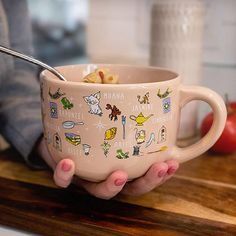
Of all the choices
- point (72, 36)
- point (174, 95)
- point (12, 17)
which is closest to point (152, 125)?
point (174, 95)

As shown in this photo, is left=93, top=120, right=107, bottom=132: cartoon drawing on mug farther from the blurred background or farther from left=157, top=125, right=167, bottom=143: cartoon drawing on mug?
the blurred background

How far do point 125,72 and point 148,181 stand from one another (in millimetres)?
139

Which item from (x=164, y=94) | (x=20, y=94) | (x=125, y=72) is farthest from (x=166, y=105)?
(x=20, y=94)

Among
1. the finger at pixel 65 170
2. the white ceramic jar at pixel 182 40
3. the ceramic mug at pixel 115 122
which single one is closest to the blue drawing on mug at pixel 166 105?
the ceramic mug at pixel 115 122

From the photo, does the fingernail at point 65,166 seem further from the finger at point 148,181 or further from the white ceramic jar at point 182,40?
the white ceramic jar at point 182,40

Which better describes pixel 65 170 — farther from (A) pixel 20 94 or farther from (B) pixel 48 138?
(A) pixel 20 94

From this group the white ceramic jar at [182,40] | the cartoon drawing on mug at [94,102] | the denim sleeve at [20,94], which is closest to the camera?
the cartoon drawing on mug at [94,102]

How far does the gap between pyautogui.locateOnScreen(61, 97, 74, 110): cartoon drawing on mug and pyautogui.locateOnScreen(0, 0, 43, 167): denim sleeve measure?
0.48ft

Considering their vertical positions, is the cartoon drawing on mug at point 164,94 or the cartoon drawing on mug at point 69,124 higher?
the cartoon drawing on mug at point 164,94

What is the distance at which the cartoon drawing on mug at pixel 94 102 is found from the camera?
13.3 inches

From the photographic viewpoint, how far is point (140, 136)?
0.35 metres

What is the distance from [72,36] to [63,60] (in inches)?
11.7

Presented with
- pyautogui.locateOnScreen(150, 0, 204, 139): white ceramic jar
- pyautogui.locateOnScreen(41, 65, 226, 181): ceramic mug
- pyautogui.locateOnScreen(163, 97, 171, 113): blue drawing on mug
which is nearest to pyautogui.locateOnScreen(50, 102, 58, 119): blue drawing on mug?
pyautogui.locateOnScreen(41, 65, 226, 181): ceramic mug

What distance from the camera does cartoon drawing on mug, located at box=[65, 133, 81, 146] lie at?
355 millimetres
